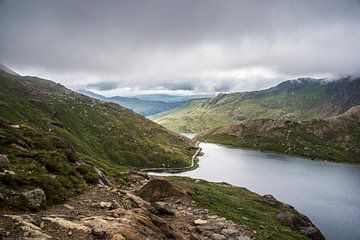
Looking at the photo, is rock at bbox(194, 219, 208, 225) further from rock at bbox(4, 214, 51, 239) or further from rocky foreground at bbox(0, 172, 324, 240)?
rock at bbox(4, 214, 51, 239)

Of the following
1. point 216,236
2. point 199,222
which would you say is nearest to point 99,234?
point 216,236

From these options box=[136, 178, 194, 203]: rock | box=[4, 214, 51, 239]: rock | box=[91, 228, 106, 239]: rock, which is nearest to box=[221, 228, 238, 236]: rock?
box=[136, 178, 194, 203]: rock

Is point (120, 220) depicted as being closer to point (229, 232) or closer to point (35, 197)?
point (35, 197)

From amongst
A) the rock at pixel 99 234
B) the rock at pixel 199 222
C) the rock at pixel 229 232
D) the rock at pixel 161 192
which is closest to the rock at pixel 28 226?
the rock at pixel 99 234

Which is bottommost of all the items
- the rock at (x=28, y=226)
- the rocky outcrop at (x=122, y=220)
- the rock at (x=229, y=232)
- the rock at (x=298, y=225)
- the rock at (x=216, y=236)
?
the rock at (x=298, y=225)

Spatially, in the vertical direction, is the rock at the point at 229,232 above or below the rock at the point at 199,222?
below

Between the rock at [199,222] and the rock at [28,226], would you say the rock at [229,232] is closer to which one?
the rock at [199,222]

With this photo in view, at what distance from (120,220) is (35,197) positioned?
7429 mm

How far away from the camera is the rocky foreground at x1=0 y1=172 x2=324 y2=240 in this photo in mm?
22172

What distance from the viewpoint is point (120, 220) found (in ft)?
87.8

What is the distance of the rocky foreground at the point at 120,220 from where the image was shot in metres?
22.2

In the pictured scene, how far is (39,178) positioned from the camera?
31062mm

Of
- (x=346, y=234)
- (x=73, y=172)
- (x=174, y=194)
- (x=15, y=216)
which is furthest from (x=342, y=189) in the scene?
(x=15, y=216)

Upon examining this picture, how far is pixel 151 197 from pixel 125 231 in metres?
25.5
